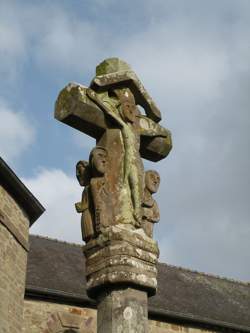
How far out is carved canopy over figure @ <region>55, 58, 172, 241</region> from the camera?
13.8 feet

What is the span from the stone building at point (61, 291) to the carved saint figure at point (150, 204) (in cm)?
682

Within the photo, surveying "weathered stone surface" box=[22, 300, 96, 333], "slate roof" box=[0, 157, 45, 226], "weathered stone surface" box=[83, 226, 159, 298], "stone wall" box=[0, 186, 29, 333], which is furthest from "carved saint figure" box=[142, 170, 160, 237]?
"weathered stone surface" box=[22, 300, 96, 333]

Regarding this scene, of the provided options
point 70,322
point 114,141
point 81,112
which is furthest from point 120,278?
point 70,322

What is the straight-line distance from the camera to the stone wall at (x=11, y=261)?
11.2 m

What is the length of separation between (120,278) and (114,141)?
42.3 inches

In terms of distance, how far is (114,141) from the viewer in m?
4.47

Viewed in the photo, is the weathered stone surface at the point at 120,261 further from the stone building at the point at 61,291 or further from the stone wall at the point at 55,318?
the stone wall at the point at 55,318

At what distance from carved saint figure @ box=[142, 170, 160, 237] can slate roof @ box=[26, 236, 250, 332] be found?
9.30 meters

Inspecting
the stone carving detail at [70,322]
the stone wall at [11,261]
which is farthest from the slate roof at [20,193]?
the stone carving detail at [70,322]

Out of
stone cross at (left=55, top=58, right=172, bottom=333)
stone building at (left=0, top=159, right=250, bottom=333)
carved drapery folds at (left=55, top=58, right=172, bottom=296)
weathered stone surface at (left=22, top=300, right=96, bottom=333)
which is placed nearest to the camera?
stone cross at (left=55, top=58, right=172, bottom=333)

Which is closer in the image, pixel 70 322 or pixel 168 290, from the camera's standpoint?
pixel 70 322

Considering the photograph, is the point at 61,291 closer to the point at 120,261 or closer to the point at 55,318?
the point at 55,318

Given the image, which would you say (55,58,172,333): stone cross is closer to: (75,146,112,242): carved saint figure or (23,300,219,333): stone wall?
(75,146,112,242): carved saint figure

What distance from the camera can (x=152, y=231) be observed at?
14.4 ft
